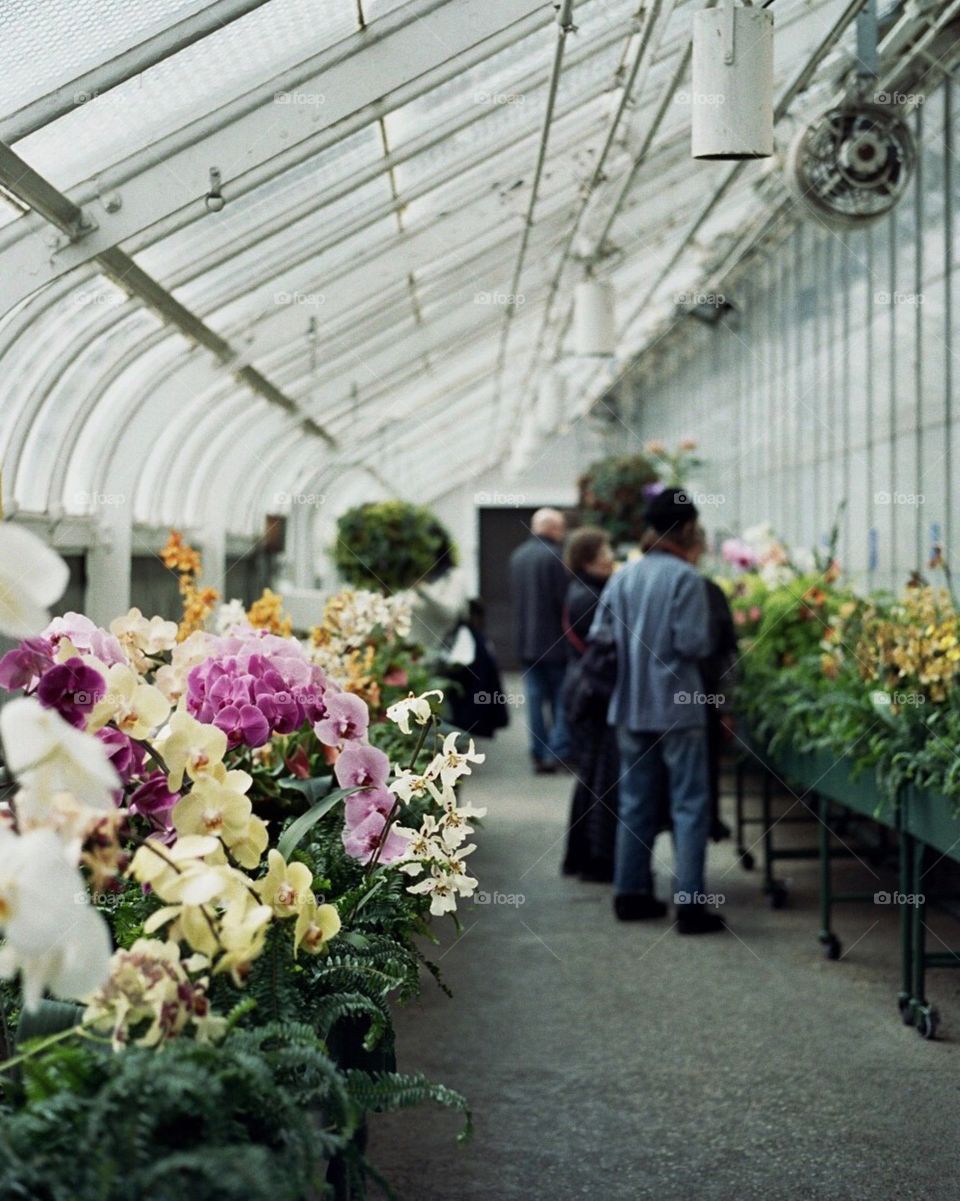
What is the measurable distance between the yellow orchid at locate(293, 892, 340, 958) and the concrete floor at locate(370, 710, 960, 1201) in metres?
0.81

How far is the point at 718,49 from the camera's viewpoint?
365 cm

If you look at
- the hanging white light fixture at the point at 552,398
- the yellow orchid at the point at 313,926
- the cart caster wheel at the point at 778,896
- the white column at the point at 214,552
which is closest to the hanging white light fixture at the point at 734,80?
the yellow orchid at the point at 313,926

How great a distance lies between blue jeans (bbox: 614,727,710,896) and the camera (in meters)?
5.60

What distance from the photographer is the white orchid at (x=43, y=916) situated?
1.14m

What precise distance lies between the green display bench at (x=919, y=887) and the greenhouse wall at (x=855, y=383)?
2489 mm

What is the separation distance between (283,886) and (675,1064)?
2.63 meters

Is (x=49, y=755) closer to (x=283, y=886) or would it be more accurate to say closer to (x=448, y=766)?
(x=283, y=886)

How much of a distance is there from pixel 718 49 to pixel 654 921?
3.29m

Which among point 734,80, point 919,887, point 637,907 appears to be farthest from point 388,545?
point 734,80

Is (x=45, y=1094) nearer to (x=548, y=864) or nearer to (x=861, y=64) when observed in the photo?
(x=861, y=64)

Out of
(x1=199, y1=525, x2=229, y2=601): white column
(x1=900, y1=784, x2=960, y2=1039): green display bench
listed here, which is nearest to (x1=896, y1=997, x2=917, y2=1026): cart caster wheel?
(x1=900, y1=784, x2=960, y2=1039): green display bench

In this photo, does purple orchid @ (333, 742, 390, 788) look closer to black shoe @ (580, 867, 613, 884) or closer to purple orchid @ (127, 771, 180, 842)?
purple orchid @ (127, 771, 180, 842)

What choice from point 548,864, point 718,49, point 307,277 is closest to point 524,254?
point 307,277

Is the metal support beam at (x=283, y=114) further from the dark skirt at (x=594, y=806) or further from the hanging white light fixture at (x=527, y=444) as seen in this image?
the hanging white light fixture at (x=527, y=444)
